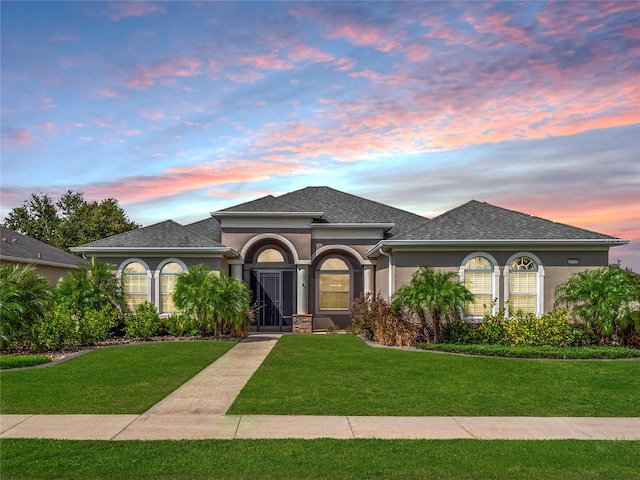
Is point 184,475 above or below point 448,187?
below

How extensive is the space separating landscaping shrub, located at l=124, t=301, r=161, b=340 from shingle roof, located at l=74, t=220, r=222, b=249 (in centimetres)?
250

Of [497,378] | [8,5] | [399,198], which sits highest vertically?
[8,5]

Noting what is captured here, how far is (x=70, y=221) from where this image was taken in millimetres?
47312

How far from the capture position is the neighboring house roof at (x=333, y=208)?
24094mm

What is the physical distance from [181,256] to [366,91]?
377 inches

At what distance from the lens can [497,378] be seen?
12.3 meters

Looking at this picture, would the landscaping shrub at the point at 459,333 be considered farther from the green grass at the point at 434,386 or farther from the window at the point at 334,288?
the window at the point at 334,288

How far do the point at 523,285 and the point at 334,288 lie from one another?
840 centimetres

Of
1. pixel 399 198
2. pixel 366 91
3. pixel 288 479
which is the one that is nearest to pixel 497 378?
pixel 288 479

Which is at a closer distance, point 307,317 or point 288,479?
point 288,479

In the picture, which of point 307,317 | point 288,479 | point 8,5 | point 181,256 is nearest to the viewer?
point 288,479

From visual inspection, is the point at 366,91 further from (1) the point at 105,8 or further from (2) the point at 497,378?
(2) the point at 497,378

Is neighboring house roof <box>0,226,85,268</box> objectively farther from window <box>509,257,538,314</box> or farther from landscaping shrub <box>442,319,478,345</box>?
window <box>509,257,538,314</box>

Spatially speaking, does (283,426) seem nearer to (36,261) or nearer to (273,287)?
(273,287)
